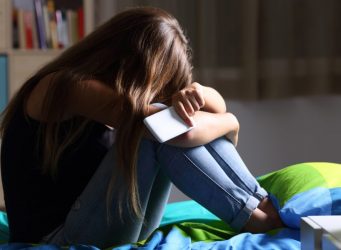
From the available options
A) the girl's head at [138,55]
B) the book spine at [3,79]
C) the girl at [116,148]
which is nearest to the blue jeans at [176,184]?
the girl at [116,148]

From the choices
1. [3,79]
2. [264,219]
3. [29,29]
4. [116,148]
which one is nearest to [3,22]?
[29,29]

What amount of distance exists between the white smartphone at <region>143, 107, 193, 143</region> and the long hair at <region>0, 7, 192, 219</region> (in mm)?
52

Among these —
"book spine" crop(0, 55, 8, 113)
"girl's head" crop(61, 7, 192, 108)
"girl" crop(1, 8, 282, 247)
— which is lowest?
"book spine" crop(0, 55, 8, 113)

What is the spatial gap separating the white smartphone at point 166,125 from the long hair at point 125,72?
52 mm

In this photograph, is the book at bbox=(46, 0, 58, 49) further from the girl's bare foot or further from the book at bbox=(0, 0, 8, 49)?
the girl's bare foot

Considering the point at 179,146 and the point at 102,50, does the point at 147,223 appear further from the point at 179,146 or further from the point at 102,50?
the point at 102,50

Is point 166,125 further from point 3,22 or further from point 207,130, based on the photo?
point 3,22

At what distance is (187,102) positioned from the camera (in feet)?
3.95

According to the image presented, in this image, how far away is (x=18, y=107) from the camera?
4.34 ft

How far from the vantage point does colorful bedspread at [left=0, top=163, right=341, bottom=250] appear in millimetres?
1173

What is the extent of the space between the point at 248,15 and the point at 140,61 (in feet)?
4.53

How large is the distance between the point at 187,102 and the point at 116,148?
17 centimetres

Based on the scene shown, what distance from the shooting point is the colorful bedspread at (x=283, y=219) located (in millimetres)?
1173

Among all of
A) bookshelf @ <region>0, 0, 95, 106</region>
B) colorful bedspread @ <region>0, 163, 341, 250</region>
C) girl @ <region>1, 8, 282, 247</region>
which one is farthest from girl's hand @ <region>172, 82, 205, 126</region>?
bookshelf @ <region>0, 0, 95, 106</region>
